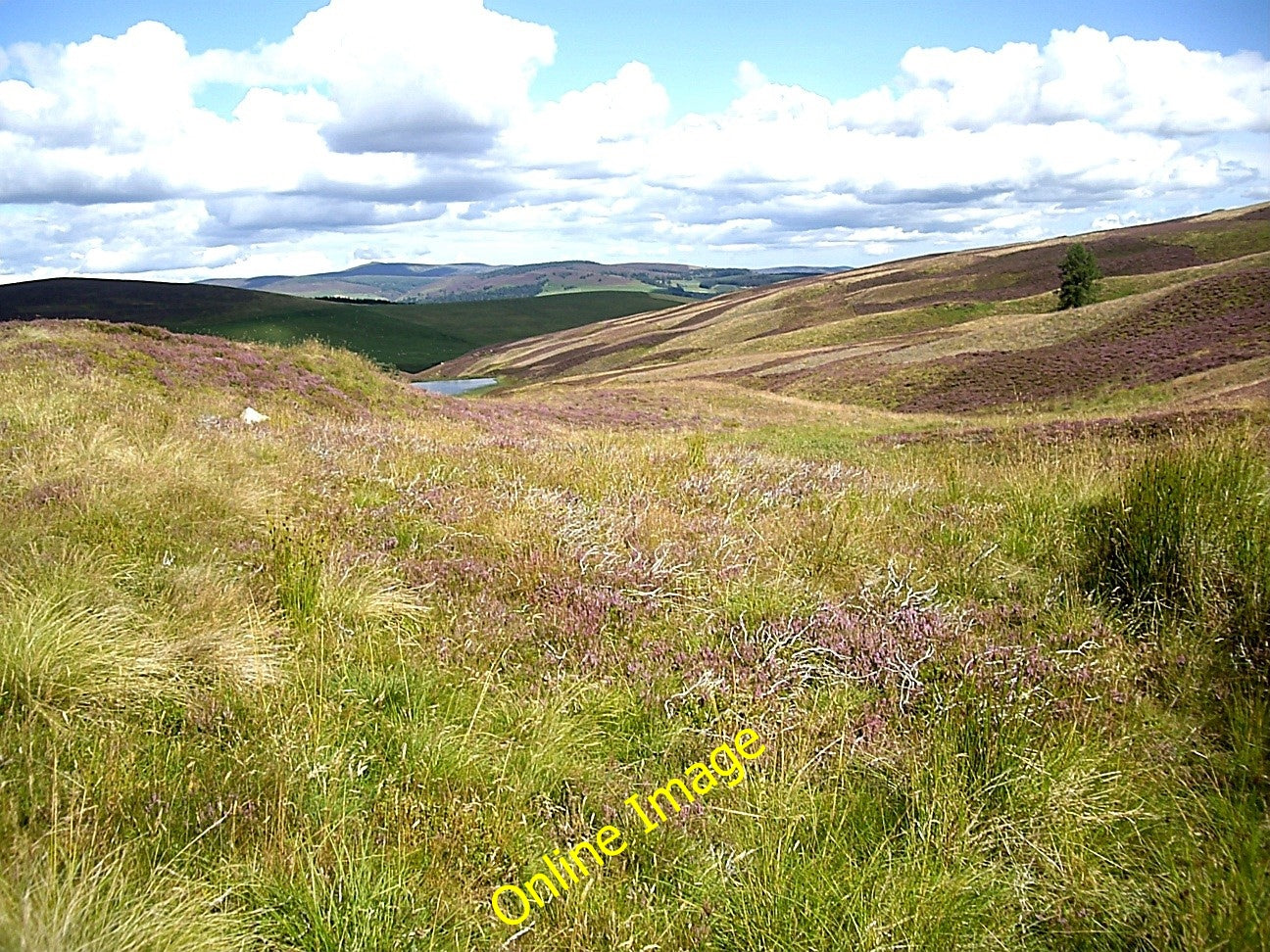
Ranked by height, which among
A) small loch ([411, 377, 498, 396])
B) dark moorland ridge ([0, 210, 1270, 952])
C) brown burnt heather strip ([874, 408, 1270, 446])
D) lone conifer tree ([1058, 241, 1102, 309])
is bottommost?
small loch ([411, 377, 498, 396])

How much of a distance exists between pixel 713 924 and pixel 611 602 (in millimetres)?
2558

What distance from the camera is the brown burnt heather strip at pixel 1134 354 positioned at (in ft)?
132

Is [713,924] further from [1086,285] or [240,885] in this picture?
[1086,285]

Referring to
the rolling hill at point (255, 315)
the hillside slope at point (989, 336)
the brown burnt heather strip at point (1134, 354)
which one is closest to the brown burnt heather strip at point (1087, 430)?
the hillside slope at point (989, 336)

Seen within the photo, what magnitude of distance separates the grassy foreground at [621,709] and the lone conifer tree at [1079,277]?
7070 centimetres

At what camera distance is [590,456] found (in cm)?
1036

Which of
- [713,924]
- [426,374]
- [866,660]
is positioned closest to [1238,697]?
[866,660]

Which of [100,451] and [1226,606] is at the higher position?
[100,451]

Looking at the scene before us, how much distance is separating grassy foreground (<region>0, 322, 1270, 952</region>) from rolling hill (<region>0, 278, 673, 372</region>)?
122 m

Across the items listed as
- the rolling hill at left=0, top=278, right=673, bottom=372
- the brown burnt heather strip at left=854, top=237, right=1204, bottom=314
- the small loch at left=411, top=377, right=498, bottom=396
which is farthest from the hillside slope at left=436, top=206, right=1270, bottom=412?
the rolling hill at left=0, top=278, right=673, bottom=372

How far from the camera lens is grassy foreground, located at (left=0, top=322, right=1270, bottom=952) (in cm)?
281

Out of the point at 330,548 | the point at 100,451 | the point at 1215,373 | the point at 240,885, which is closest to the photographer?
the point at 240,885

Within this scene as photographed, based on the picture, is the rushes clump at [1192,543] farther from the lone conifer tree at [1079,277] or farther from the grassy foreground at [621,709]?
the lone conifer tree at [1079,277]

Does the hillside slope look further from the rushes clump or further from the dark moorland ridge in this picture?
the dark moorland ridge
